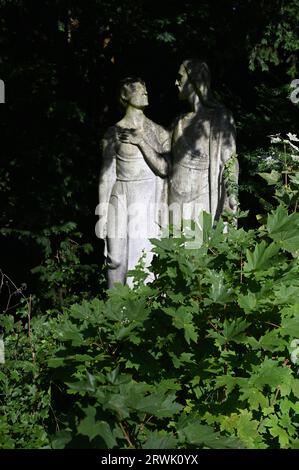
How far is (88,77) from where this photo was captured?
7863mm

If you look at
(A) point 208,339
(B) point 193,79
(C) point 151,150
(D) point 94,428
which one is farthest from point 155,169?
(D) point 94,428

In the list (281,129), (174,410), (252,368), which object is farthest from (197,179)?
(174,410)

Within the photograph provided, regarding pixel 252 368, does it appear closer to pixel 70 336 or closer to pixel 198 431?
pixel 198 431

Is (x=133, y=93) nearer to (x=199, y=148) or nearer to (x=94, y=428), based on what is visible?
(x=199, y=148)

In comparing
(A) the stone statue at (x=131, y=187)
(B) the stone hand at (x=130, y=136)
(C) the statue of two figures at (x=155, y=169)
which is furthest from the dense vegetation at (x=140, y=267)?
(B) the stone hand at (x=130, y=136)

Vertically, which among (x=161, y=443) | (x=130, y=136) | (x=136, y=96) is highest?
(x=136, y=96)

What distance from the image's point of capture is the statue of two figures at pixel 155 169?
5371 mm

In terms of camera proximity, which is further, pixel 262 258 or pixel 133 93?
pixel 133 93

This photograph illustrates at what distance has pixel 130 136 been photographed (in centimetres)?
547

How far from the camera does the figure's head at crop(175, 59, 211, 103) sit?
5.40 metres

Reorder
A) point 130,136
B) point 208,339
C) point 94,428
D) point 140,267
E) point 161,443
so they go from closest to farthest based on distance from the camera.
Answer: point 94,428 → point 161,443 → point 208,339 → point 140,267 → point 130,136

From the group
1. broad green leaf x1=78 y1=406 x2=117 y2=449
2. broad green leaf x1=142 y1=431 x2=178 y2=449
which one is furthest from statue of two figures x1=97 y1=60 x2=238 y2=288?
broad green leaf x1=78 y1=406 x2=117 y2=449

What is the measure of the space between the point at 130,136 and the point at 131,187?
44 cm

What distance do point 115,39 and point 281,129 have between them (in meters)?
2.14
